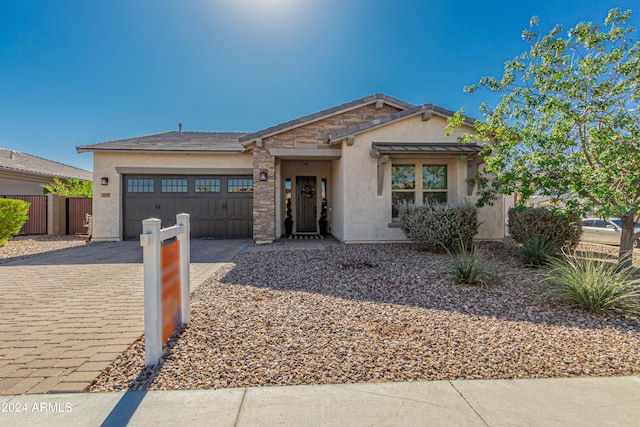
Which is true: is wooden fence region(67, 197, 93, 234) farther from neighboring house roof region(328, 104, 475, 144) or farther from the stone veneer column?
neighboring house roof region(328, 104, 475, 144)

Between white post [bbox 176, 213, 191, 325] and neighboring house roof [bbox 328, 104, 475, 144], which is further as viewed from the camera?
neighboring house roof [bbox 328, 104, 475, 144]

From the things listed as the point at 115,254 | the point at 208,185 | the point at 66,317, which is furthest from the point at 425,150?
the point at 115,254

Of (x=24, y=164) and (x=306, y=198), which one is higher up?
(x=24, y=164)

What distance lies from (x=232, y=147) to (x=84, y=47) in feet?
18.3

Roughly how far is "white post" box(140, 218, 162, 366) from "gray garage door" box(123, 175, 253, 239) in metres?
9.02

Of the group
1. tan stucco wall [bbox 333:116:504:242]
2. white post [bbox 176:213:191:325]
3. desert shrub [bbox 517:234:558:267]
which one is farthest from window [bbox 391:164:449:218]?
white post [bbox 176:213:191:325]

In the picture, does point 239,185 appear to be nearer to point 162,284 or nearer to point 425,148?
point 425,148

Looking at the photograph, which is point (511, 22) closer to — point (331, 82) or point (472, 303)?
point (331, 82)

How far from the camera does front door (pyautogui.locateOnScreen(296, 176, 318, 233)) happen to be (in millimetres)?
12867

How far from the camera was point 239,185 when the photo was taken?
1152cm

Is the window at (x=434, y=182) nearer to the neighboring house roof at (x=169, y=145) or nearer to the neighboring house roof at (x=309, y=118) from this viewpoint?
the neighboring house roof at (x=309, y=118)

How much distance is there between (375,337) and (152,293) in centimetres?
218

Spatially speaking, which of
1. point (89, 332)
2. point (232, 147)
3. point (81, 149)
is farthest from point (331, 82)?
point (89, 332)

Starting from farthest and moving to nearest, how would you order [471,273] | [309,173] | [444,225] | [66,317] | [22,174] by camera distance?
[22,174]
[309,173]
[444,225]
[471,273]
[66,317]
